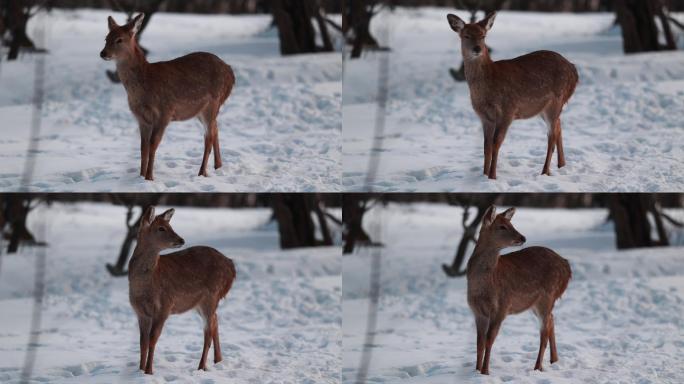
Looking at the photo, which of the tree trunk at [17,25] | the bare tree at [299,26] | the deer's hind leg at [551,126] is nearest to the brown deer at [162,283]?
the deer's hind leg at [551,126]

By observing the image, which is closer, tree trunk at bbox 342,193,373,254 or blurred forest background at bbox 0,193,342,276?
tree trunk at bbox 342,193,373,254

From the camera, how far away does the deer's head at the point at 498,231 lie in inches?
325

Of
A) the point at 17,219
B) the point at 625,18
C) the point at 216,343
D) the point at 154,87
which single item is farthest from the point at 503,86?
the point at 17,219

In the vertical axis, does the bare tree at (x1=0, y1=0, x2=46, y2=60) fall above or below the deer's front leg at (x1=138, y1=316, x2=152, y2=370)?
above

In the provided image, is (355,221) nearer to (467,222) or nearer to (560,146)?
(467,222)

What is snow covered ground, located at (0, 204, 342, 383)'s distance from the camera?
353 inches

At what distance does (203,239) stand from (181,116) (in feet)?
9.99

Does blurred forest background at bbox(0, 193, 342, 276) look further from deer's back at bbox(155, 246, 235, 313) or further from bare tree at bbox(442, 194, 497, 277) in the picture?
deer's back at bbox(155, 246, 235, 313)

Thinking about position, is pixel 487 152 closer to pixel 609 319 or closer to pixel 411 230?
pixel 609 319

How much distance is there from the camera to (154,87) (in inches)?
336

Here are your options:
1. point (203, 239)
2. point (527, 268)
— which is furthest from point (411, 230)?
point (527, 268)

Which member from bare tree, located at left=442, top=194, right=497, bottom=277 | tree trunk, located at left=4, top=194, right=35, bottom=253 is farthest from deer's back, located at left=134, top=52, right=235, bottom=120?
tree trunk, located at left=4, top=194, right=35, bottom=253

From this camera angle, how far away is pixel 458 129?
10.5 m

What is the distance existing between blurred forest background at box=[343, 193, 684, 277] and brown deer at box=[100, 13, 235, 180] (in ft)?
7.37
